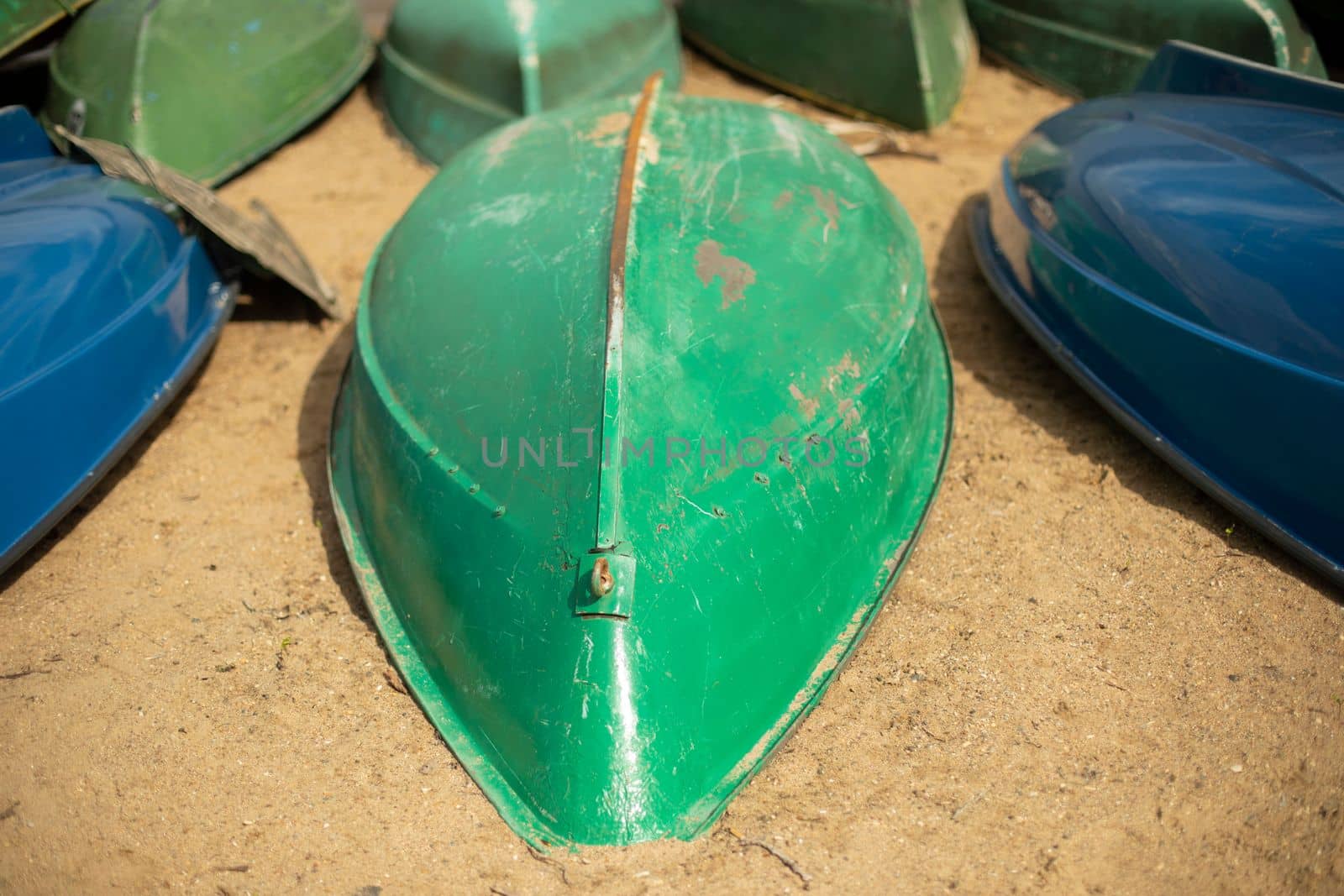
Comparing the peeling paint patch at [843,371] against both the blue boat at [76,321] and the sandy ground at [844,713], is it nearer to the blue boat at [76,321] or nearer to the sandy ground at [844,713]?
the sandy ground at [844,713]

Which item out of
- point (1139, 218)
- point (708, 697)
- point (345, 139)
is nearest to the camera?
point (708, 697)

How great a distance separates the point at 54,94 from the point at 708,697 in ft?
17.0

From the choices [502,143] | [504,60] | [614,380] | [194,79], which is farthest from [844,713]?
[194,79]

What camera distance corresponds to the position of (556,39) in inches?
212

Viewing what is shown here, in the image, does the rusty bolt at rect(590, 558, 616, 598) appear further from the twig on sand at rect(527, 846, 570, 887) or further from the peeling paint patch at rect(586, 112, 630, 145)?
the peeling paint patch at rect(586, 112, 630, 145)

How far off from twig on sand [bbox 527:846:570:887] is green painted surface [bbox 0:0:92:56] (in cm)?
495

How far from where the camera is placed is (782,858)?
2.40m

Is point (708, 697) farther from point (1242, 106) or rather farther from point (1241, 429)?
point (1242, 106)

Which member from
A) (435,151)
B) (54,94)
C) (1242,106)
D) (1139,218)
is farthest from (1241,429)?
(54,94)

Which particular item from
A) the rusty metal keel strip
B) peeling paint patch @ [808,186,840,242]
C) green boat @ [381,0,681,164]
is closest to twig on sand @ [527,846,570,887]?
the rusty metal keel strip

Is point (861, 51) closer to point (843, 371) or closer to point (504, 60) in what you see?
point (504, 60)

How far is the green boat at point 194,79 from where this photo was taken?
5.22 metres

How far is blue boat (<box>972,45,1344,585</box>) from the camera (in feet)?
9.85

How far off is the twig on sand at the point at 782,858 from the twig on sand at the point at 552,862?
406 millimetres
